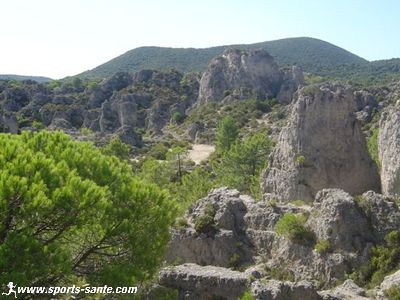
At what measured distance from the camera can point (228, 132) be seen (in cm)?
8456

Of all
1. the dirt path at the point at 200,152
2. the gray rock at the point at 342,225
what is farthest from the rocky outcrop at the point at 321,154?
the dirt path at the point at 200,152

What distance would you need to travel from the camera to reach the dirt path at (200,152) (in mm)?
88881

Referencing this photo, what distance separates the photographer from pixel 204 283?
2405 cm

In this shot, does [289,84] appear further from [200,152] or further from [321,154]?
[321,154]

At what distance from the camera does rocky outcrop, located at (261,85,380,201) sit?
1660 inches

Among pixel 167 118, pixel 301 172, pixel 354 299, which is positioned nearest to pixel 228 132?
pixel 301 172

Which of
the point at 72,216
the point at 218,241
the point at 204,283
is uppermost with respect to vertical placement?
the point at 72,216

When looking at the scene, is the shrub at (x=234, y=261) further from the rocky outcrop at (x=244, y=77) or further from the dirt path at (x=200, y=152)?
the rocky outcrop at (x=244, y=77)

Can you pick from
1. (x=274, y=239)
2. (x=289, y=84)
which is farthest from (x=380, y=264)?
(x=289, y=84)

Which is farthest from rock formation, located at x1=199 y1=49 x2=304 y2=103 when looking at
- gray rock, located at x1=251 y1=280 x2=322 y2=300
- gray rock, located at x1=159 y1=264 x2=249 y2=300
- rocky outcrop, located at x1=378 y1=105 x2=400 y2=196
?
gray rock, located at x1=251 y1=280 x2=322 y2=300

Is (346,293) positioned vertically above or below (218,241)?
above

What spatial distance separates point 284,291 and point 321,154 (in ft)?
76.2

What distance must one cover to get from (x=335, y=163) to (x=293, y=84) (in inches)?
3845

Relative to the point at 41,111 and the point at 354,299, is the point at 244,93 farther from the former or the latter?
the point at 354,299
